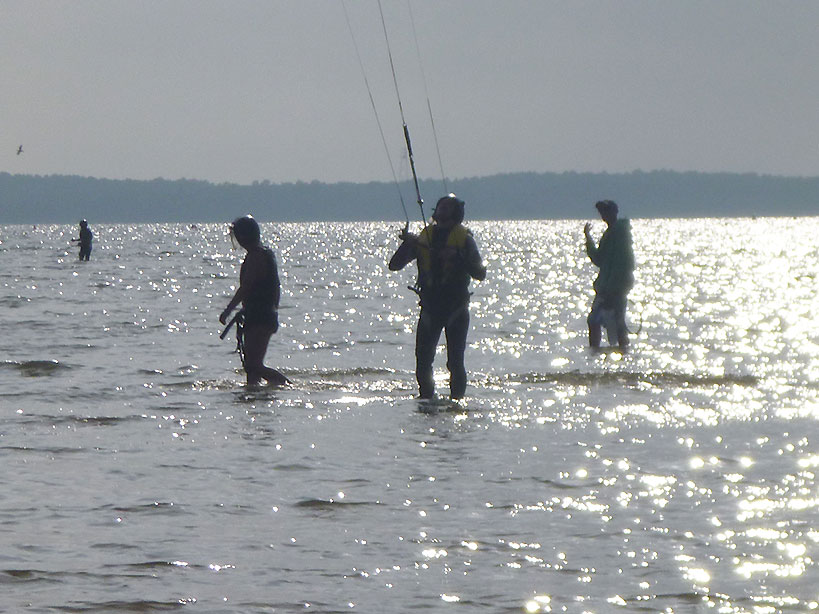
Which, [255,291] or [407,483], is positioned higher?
[255,291]

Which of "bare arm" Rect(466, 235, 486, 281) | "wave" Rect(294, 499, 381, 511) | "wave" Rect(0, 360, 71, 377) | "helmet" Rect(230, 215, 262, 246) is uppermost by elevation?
"helmet" Rect(230, 215, 262, 246)

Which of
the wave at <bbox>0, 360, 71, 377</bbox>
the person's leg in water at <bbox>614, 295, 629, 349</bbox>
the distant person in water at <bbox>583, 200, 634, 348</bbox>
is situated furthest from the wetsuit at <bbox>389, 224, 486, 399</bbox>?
the wave at <bbox>0, 360, 71, 377</bbox>

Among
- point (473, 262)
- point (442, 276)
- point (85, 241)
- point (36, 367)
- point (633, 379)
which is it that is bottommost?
point (633, 379)

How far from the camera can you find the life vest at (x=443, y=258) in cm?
1153

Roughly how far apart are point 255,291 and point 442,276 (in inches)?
75.3

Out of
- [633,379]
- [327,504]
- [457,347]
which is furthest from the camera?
[633,379]

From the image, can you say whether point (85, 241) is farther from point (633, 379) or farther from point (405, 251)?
point (405, 251)

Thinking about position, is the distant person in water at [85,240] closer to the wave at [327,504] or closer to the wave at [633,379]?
the wave at [633,379]

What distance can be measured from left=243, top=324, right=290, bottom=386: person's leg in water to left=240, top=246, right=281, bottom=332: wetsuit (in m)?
0.05

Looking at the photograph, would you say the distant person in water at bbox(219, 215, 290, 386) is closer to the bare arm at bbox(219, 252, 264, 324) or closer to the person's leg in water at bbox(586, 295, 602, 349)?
the bare arm at bbox(219, 252, 264, 324)

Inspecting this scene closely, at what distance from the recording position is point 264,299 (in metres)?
12.7

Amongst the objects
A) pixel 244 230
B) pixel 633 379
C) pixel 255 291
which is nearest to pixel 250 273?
pixel 255 291

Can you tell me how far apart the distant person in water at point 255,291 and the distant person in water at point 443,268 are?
4.48 ft

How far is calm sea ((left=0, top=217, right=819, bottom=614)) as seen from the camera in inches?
234
